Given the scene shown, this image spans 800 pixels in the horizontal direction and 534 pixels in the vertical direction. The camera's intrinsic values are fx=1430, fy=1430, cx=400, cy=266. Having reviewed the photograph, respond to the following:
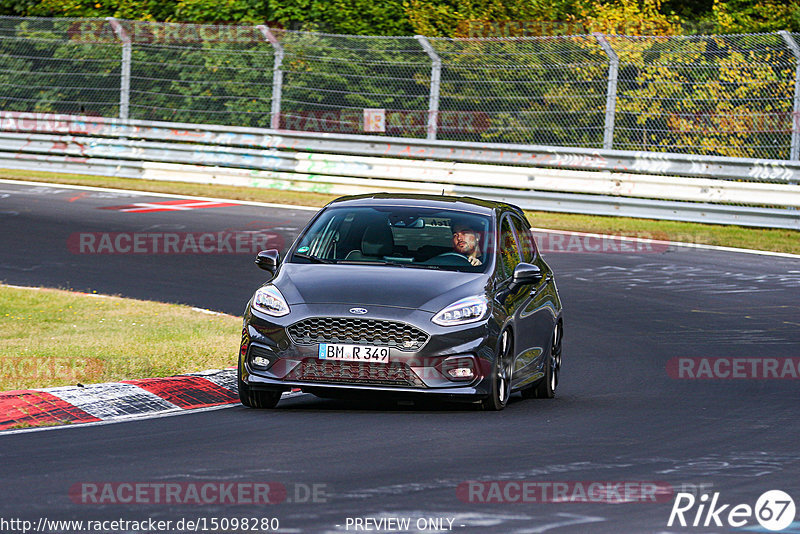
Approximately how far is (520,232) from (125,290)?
612 centimetres

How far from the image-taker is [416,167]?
24.7 m

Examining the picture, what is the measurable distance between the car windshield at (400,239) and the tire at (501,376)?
62 cm

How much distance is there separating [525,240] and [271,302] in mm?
2825

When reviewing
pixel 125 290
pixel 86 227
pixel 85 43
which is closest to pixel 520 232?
pixel 125 290

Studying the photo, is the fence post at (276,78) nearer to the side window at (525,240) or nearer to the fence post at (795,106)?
the fence post at (795,106)

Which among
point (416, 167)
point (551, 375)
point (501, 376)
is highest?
point (501, 376)

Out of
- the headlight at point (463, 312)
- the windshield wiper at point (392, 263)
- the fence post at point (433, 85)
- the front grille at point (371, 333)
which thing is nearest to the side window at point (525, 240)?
the windshield wiper at point (392, 263)

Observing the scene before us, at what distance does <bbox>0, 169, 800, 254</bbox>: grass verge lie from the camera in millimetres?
21031

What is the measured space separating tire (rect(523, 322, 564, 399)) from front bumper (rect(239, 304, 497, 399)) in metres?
1.57

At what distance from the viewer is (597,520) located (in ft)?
20.5

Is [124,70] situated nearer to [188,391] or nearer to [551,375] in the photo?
[551,375]

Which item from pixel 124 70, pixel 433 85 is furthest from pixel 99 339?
pixel 124 70

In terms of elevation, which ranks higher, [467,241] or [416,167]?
[467,241]

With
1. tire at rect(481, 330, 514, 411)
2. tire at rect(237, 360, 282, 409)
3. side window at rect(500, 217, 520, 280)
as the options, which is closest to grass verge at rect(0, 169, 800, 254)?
side window at rect(500, 217, 520, 280)
